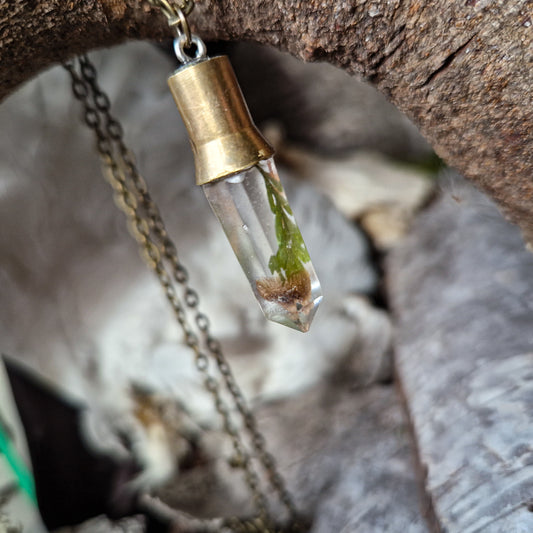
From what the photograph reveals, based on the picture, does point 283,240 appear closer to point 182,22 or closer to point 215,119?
point 215,119

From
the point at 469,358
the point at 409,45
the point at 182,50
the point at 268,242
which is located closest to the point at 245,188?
the point at 268,242

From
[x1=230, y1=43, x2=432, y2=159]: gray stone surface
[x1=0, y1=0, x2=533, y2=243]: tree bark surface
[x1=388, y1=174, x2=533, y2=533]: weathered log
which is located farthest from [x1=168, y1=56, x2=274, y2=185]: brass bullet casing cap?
[x1=230, y1=43, x2=432, y2=159]: gray stone surface

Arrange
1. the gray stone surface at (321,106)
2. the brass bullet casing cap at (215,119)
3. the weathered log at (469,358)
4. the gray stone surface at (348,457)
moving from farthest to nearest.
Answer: the gray stone surface at (321,106), the gray stone surface at (348,457), the weathered log at (469,358), the brass bullet casing cap at (215,119)

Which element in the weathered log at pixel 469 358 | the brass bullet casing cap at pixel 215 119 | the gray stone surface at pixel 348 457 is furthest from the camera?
the gray stone surface at pixel 348 457

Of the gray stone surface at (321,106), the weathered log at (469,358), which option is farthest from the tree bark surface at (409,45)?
the gray stone surface at (321,106)

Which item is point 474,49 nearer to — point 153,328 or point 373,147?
point 153,328

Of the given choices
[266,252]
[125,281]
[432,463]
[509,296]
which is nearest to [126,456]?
[125,281]

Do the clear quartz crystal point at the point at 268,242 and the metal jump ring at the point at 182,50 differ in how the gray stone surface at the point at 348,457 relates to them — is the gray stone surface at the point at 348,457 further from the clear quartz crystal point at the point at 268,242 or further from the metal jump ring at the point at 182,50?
the metal jump ring at the point at 182,50

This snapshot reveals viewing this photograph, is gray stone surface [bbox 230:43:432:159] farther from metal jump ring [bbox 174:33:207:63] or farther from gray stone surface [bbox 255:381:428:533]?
metal jump ring [bbox 174:33:207:63]
